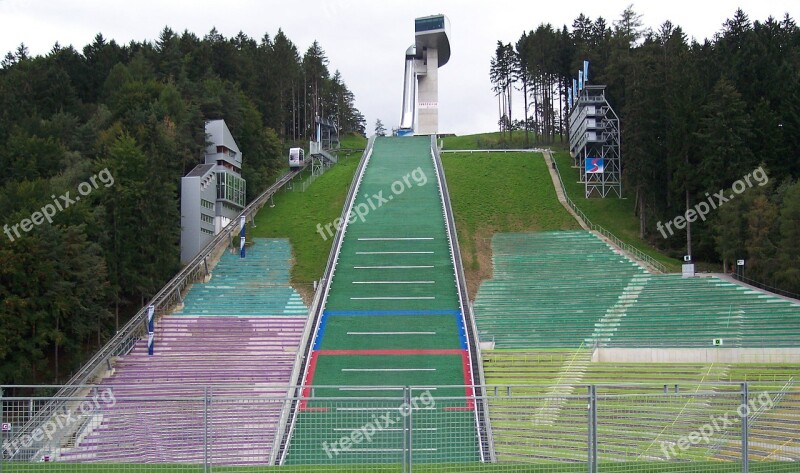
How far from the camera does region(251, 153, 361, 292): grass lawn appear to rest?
40.8 meters

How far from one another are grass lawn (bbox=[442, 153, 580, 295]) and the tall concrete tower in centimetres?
1385

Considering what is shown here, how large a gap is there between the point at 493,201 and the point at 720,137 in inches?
551

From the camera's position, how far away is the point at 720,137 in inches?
1625

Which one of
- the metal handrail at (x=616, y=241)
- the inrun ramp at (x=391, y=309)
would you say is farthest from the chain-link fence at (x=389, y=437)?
the metal handrail at (x=616, y=241)

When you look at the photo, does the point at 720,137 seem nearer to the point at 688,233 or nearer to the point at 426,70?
the point at 688,233

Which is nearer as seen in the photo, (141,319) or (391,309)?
(141,319)

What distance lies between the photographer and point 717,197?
40.4 metres

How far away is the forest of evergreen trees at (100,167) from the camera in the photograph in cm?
2853

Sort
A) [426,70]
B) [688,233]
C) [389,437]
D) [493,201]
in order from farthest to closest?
[426,70], [493,201], [688,233], [389,437]

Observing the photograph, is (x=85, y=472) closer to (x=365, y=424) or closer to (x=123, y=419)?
(x=123, y=419)

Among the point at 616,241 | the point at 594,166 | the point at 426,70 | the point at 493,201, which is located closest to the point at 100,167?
the point at 493,201

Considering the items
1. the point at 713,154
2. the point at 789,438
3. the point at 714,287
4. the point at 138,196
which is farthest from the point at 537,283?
the point at 789,438

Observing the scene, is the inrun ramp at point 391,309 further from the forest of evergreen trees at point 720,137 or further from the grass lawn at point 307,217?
the forest of evergreen trees at point 720,137

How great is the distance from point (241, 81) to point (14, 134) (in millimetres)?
30478
